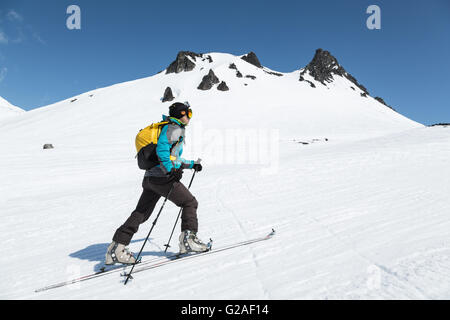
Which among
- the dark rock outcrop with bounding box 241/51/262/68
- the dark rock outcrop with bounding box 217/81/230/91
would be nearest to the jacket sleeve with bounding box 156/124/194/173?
the dark rock outcrop with bounding box 217/81/230/91

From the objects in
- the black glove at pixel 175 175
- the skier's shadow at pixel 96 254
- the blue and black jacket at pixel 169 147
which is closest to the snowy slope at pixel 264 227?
the skier's shadow at pixel 96 254

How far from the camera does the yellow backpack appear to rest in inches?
123

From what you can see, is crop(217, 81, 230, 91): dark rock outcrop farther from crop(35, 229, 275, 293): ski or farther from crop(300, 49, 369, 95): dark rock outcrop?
crop(35, 229, 275, 293): ski

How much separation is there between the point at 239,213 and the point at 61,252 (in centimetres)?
316

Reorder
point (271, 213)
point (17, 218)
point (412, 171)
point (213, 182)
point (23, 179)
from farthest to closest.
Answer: point (23, 179) < point (213, 182) < point (412, 171) < point (17, 218) < point (271, 213)

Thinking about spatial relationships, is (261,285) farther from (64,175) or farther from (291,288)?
(64,175)

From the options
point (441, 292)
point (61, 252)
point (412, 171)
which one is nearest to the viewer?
point (441, 292)

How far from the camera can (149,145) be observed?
3125 millimetres

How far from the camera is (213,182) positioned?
8484 mm

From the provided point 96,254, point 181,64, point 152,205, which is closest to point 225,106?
point 181,64

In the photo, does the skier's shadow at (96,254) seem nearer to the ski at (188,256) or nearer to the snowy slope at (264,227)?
the snowy slope at (264,227)

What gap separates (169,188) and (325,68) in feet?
267

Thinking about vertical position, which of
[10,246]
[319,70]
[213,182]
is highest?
[319,70]
